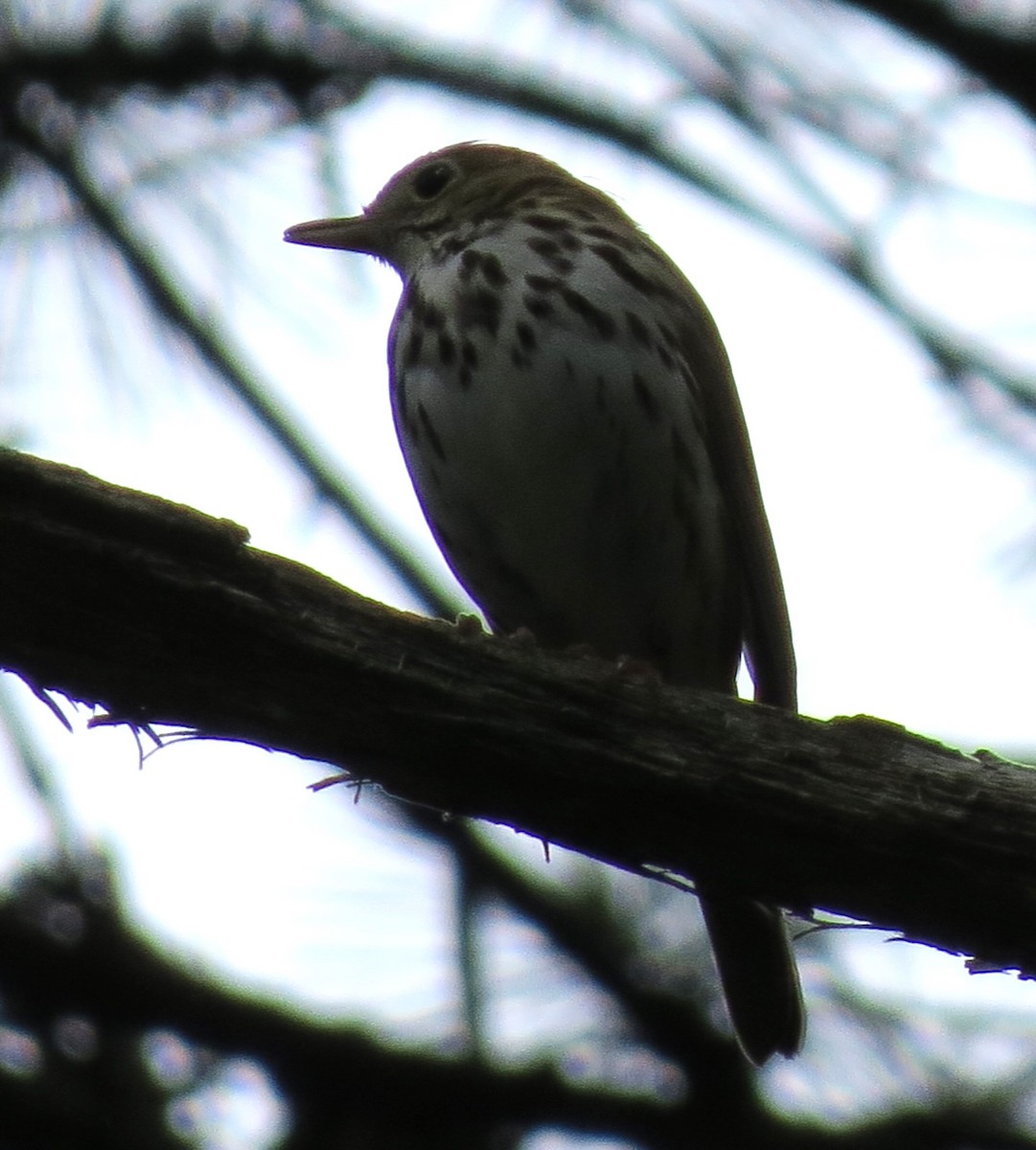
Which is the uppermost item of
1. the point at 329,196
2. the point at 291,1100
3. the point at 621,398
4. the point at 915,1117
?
the point at 329,196

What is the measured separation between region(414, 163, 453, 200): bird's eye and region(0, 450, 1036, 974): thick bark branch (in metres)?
3.17

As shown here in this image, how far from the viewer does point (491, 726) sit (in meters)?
3.14

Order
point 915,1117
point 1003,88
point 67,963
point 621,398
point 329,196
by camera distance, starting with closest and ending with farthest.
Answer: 1. point 67,963
2. point 1003,88
3. point 915,1117
4. point 621,398
5. point 329,196

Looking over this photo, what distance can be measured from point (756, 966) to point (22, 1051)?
1.92 metres

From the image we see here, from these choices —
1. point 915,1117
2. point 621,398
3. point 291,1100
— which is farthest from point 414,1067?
point 621,398

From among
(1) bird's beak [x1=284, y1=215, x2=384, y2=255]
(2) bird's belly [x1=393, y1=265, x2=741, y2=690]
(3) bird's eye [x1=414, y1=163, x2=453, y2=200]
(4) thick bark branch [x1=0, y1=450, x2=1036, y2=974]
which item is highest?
(3) bird's eye [x1=414, y1=163, x2=453, y2=200]

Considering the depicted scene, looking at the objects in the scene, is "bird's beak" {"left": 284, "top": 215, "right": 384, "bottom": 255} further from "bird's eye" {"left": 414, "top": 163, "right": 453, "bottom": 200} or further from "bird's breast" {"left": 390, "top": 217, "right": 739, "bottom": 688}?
"bird's breast" {"left": 390, "top": 217, "right": 739, "bottom": 688}

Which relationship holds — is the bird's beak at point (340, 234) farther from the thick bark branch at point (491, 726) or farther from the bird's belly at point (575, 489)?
the thick bark branch at point (491, 726)

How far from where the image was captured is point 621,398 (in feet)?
16.1

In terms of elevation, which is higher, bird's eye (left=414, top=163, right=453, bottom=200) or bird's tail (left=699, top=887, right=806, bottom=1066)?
bird's eye (left=414, top=163, right=453, bottom=200)

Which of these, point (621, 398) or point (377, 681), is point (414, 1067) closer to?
point (377, 681)

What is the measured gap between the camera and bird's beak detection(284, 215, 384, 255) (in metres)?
6.11

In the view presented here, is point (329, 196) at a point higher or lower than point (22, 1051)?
higher

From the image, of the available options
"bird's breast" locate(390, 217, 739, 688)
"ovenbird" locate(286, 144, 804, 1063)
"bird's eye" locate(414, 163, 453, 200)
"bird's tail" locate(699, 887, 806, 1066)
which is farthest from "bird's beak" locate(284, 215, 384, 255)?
"bird's tail" locate(699, 887, 806, 1066)
